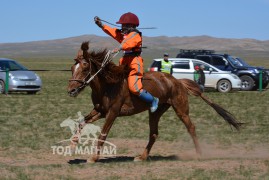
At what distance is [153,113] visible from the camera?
35.3ft

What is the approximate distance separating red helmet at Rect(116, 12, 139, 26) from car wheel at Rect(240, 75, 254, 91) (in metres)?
20.9

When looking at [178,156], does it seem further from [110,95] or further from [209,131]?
[209,131]

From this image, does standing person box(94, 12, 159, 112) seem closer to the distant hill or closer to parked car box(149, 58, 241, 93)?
parked car box(149, 58, 241, 93)

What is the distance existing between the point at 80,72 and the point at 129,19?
115 centimetres

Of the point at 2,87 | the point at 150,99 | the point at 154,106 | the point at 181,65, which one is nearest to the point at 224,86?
the point at 181,65

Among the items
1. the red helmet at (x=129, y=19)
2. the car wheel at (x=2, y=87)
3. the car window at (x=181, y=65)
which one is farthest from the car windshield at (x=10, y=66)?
the red helmet at (x=129, y=19)

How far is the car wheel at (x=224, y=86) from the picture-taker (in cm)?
2852

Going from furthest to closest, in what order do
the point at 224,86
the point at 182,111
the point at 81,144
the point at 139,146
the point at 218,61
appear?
the point at 218,61
the point at 224,86
the point at 139,146
the point at 81,144
the point at 182,111

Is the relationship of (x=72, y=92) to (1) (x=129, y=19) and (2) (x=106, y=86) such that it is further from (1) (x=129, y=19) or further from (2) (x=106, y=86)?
(1) (x=129, y=19)

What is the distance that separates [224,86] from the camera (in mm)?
28562

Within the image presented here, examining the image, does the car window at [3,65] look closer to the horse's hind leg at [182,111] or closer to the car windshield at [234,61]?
the car windshield at [234,61]

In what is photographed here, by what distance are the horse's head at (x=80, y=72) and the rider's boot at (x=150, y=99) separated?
932 millimetres

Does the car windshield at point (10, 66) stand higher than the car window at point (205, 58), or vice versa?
the car window at point (205, 58)

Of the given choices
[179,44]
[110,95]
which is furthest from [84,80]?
[179,44]
